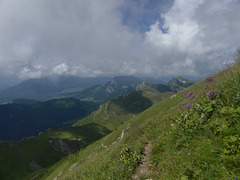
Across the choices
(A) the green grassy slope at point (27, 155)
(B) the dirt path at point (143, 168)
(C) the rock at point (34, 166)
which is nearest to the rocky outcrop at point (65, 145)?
(A) the green grassy slope at point (27, 155)

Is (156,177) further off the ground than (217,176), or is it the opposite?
(217,176)

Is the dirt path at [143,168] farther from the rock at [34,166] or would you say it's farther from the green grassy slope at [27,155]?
the rock at [34,166]

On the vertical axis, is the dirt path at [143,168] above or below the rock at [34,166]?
above

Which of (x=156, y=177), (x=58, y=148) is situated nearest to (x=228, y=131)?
(x=156, y=177)

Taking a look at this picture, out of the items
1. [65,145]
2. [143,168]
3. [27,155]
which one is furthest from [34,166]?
[143,168]

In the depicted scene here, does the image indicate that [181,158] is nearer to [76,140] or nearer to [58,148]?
[58,148]

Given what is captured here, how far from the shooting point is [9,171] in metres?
98.8

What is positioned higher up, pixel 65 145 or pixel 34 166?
pixel 34 166

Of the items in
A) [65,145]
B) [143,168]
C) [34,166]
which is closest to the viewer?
[143,168]

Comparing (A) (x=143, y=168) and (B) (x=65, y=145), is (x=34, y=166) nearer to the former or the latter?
(B) (x=65, y=145)

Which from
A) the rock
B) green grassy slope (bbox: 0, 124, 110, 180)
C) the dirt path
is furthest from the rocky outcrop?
the dirt path

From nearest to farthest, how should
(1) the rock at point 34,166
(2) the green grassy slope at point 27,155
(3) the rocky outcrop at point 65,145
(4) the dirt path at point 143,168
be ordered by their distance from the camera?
(4) the dirt path at point 143,168, (2) the green grassy slope at point 27,155, (1) the rock at point 34,166, (3) the rocky outcrop at point 65,145

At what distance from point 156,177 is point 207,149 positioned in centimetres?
231

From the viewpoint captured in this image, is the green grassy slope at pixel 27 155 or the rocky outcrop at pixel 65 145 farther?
the rocky outcrop at pixel 65 145
